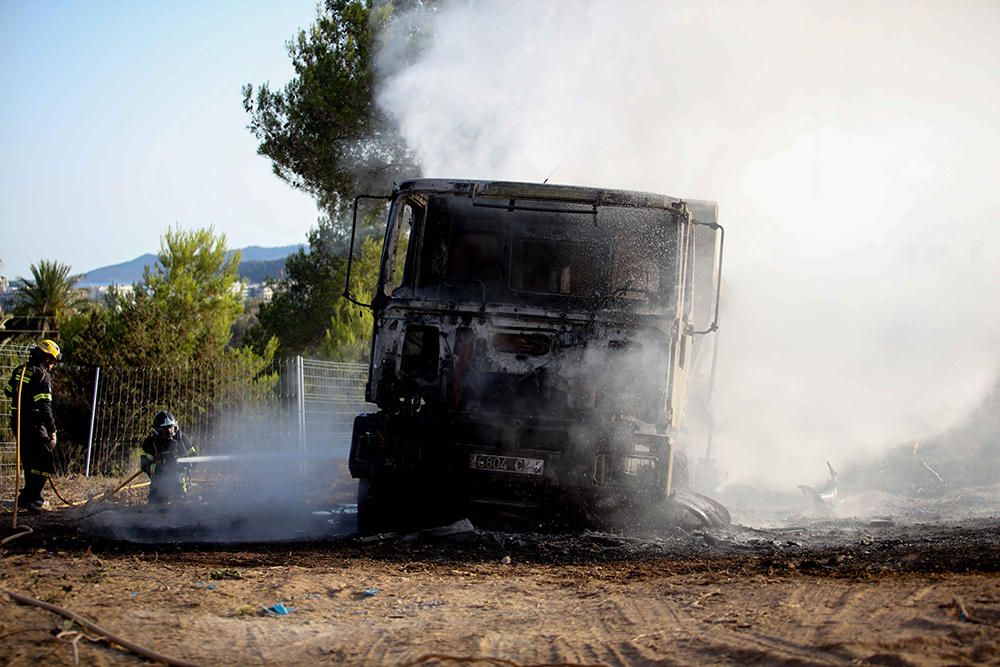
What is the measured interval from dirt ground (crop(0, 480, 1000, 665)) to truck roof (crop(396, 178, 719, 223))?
2.68m

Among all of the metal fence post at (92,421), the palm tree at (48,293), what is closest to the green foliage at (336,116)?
the metal fence post at (92,421)

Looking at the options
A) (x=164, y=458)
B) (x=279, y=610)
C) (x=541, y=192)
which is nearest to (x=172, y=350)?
(x=164, y=458)

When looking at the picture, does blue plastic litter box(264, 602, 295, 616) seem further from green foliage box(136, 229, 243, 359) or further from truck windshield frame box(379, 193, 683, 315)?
green foliage box(136, 229, 243, 359)

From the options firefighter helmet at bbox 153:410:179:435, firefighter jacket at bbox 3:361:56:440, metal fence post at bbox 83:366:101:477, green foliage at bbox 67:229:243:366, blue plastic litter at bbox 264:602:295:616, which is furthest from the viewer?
green foliage at bbox 67:229:243:366

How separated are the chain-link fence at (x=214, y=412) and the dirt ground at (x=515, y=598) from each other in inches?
225

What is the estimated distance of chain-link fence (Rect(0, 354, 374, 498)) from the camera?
45.2 feet

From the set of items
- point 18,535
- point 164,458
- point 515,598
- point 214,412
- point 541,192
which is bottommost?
point 18,535

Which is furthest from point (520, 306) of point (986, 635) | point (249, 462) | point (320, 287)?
point (320, 287)

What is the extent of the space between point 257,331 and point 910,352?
15.7 meters

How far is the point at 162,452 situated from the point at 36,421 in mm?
1187

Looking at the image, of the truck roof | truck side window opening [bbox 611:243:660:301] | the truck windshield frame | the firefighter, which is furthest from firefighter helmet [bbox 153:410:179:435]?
truck side window opening [bbox 611:243:660:301]

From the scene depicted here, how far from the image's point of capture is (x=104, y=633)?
450cm

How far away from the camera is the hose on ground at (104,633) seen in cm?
426

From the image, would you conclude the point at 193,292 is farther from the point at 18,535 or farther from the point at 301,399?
the point at 18,535
